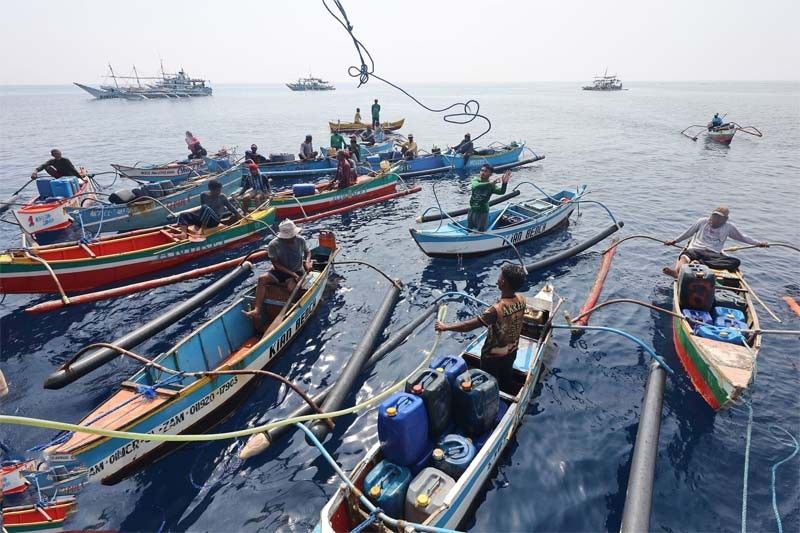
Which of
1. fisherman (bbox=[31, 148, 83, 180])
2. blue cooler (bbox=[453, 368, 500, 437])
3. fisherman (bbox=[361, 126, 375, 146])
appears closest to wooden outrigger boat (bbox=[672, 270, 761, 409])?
blue cooler (bbox=[453, 368, 500, 437])

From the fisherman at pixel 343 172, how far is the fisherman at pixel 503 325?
52.9 feet

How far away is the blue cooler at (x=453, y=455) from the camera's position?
5.92m

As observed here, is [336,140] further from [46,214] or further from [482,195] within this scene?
[482,195]

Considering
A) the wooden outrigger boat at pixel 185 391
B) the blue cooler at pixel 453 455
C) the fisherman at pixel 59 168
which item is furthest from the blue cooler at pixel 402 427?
the fisherman at pixel 59 168

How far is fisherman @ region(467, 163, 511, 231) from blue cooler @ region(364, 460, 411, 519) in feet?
36.1

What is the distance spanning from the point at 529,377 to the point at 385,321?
17.1ft

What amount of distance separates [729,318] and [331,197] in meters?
17.3

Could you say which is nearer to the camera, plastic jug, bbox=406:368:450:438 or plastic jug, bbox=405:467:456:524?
plastic jug, bbox=405:467:456:524

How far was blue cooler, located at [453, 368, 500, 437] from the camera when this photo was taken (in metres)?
6.41

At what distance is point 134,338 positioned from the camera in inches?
418

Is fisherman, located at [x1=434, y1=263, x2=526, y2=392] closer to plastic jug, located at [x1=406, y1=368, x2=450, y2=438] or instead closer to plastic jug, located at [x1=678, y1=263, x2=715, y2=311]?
plastic jug, located at [x1=406, y1=368, x2=450, y2=438]

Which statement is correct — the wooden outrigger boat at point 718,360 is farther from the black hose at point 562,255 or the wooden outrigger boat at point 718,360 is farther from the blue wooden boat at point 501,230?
the blue wooden boat at point 501,230

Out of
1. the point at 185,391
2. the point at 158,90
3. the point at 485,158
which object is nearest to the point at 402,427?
the point at 185,391

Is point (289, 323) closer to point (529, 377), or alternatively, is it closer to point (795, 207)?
point (529, 377)
